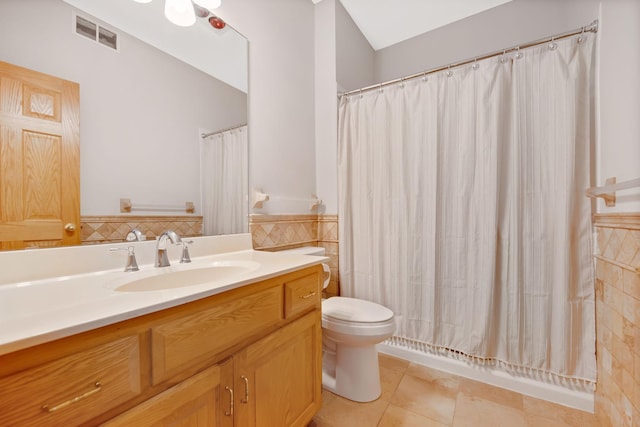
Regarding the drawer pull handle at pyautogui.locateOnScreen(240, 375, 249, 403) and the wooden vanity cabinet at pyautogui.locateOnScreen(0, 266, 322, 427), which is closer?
the wooden vanity cabinet at pyautogui.locateOnScreen(0, 266, 322, 427)

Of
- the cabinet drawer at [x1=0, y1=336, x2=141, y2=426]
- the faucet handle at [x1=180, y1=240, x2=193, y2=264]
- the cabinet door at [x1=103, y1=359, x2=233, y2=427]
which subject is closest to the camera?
the cabinet drawer at [x1=0, y1=336, x2=141, y2=426]

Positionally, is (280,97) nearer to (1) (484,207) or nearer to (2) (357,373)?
(1) (484,207)

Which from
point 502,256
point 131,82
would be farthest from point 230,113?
point 502,256

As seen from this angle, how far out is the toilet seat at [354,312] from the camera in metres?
1.44

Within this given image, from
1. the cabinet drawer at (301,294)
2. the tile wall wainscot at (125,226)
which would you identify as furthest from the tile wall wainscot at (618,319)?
the tile wall wainscot at (125,226)

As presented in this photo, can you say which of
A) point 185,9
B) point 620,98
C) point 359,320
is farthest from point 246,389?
point 620,98

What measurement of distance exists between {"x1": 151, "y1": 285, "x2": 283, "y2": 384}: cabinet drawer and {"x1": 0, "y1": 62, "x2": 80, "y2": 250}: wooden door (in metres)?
0.61

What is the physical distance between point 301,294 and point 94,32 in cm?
128

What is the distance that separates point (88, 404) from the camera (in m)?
0.53

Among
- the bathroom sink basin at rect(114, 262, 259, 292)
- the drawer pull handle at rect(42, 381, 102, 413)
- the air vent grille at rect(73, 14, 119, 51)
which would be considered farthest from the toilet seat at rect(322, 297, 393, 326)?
the air vent grille at rect(73, 14, 119, 51)

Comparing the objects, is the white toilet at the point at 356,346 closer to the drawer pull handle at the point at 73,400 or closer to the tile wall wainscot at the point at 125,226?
the tile wall wainscot at the point at 125,226

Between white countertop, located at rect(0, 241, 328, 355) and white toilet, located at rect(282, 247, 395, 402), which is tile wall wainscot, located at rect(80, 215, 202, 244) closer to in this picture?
white countertop, located at rect(0, 241, 328, 355)

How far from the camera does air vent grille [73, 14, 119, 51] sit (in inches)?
37.7

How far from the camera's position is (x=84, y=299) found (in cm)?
76
